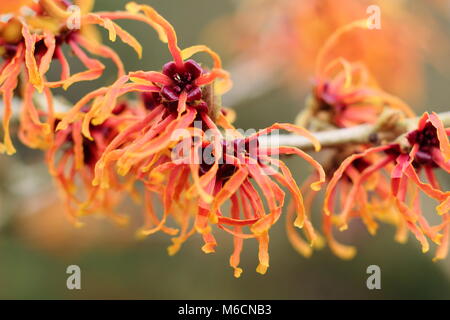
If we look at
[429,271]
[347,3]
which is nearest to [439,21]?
[347,3]

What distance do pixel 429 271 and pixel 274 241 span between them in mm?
1138

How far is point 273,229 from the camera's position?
4.08 metres

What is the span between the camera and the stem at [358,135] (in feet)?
4.14

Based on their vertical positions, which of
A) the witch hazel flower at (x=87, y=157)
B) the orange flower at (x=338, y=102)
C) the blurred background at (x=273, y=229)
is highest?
the blurred background at (x=273, y=229)

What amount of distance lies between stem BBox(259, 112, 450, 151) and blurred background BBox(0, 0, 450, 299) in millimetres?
1118

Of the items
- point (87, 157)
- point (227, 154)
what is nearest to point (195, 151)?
point (227, 154)

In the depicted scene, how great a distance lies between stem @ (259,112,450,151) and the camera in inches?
49.7

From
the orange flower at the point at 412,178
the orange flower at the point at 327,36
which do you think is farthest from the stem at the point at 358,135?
the orange flower at the point at 327,36

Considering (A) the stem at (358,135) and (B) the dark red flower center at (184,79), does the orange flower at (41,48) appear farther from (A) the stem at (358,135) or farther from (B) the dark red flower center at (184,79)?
(A) the stem at (358,135)

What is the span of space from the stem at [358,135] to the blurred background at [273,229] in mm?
1118

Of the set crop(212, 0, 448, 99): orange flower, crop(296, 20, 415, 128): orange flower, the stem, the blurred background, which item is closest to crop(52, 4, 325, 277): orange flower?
the stem

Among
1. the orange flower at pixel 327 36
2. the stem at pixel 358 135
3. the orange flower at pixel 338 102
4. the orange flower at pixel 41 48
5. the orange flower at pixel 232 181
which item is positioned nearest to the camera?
the orange flower at pixel 232 181

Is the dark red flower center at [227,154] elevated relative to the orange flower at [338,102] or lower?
lower

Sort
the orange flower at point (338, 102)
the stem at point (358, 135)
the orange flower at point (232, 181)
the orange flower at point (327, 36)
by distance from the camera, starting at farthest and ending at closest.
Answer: the orange flower at point (327, 36) < the orange flower at point (338, 102) < the stem at point (358, 135) < the orange flower at point (232, 181)
